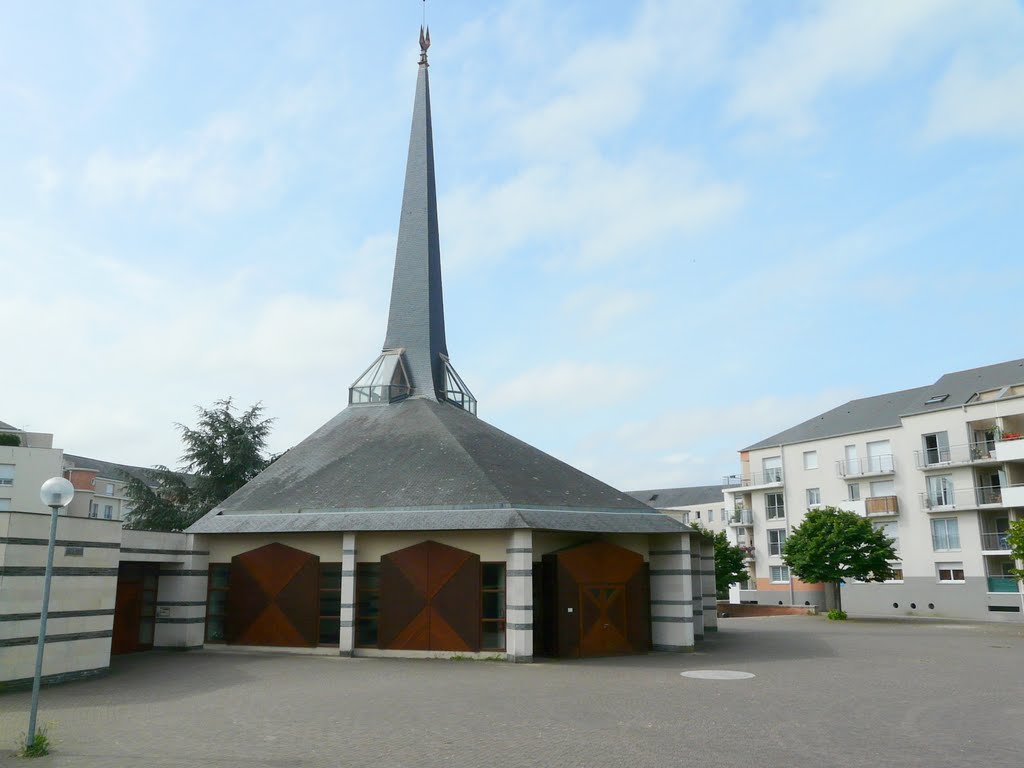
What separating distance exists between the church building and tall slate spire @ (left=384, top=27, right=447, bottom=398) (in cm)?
722

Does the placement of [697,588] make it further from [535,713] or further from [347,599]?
[535,713]

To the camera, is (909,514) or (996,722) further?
(909,514)

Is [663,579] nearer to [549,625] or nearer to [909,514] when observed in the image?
[549,625]

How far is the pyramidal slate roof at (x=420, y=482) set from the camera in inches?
930

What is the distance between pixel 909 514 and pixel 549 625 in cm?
3587

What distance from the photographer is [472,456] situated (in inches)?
1049

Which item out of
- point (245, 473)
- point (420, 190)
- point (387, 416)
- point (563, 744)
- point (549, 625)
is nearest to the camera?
point (563, 744)

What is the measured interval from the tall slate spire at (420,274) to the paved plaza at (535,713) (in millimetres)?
15298

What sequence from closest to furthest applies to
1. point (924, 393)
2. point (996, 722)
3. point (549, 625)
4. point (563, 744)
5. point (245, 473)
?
point (563, 744) → point (996, 722) → point (549, 625) → point (245, 473) → point (924, 393)

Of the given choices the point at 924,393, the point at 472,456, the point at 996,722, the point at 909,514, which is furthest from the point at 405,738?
the point at 924,393

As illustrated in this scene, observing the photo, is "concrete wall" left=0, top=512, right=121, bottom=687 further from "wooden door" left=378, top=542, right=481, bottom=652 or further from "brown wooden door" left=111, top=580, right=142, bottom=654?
"wooden door" left=378, top=542, right=481, bottom=652

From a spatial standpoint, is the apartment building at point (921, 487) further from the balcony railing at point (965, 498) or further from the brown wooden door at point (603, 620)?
the brown wooden door at point (603, 620)

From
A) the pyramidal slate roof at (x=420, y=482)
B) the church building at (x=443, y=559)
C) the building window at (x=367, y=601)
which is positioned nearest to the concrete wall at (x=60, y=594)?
the church building at (x=443, y=559)

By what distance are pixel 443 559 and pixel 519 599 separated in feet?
8.51
